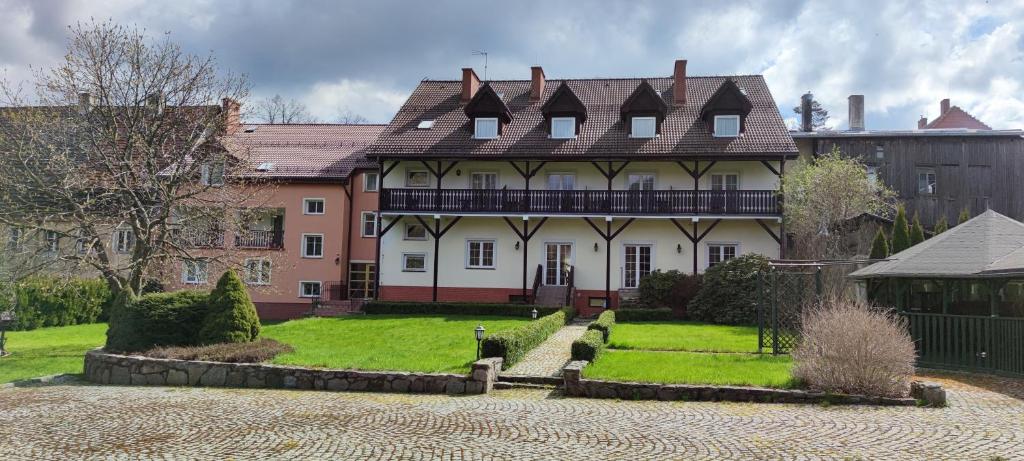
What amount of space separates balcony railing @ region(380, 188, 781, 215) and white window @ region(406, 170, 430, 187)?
4.37ft

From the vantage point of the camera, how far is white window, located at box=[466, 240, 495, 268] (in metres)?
27.4

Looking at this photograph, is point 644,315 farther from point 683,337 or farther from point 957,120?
point 957,120

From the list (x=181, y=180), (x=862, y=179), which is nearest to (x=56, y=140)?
(x=181, y=180)

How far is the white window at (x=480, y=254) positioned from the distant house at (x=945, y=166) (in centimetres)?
1777

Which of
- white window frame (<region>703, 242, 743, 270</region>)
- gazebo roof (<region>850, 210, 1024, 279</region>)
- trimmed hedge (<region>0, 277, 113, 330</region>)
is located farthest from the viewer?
white window frame (<region>703, 242, 743, 270</region>)

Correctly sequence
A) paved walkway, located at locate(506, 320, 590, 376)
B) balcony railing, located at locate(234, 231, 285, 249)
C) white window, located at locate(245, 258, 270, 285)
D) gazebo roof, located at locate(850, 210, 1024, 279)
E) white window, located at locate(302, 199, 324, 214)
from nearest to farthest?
paved walkway, located at locate(506, 320, 590, 376), gazebo roof, located at locate(850, 210, 1024, 279), white window, located at locate(245, 258, 270, 285), white window, located at locate(302, 199, 324, 214), balcony railing, located at locate(234, 231, 285, 249)

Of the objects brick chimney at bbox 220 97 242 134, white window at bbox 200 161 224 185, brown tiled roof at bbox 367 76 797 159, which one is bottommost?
white window at bbox 200 161 224 185

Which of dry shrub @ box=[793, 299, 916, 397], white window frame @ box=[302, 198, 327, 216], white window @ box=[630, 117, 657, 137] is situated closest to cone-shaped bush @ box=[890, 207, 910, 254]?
white window @ box=[630, 117, 657, 137]

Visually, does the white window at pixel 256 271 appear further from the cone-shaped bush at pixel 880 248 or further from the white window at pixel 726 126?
the cone-shaped bush at pixel 880 248

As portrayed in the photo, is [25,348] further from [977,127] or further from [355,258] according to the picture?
[977,127]

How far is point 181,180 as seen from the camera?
57.3ft

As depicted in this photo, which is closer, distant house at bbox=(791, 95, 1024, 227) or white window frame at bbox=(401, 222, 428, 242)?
white window frame at bbox=(401, 222, 428, 242)

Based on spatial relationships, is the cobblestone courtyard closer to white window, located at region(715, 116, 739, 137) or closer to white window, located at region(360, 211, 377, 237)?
white window, located at region(715, 116, 739, 137)

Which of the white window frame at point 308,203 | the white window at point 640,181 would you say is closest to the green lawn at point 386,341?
the white window at point 640,181
